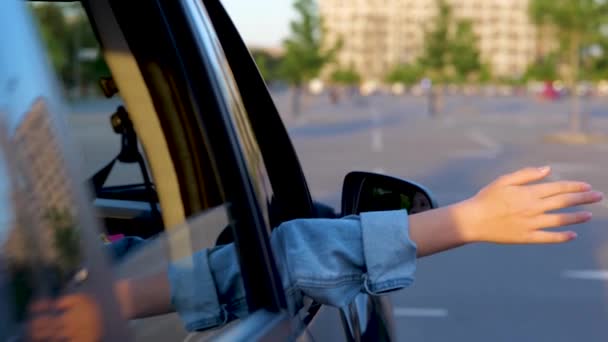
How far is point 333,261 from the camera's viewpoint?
5.88 feet

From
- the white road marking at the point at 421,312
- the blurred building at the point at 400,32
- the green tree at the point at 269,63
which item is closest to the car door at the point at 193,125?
the white road marking at the point at 421,312

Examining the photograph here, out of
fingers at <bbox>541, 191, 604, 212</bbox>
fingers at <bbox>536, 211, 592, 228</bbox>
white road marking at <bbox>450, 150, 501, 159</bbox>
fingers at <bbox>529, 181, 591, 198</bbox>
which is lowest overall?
white road marking at <bbox>450, 150, 501, 159</bbox>

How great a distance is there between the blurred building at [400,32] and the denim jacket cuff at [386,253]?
122m

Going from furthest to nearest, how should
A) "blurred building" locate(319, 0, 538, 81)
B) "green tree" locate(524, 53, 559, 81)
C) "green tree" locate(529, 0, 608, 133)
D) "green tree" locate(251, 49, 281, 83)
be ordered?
1. "blurred building" locate(319, 0, 538, 81)
2. "green tree" locate(524, 53, 559, 81)
3. "green tree" locate(251, 49, 281, 83)
4. "green tree" locate(529, 0, 608, 133)

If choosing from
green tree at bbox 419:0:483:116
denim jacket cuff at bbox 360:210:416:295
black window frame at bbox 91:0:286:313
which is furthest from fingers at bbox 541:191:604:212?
green tree at bbox 419:0:483:116

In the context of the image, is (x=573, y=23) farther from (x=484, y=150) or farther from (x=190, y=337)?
(x=190, y=337)

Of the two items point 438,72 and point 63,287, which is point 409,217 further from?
point 438,72

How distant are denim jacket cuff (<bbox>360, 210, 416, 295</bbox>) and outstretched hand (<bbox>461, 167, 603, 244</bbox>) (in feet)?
0.36

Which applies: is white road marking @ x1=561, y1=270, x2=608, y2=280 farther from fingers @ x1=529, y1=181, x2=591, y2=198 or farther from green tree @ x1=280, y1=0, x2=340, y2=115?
green tree @ x1=280, y1=0, x2=340, y2=115

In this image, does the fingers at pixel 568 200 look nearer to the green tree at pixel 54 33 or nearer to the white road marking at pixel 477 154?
the green tree at pixel 54 33

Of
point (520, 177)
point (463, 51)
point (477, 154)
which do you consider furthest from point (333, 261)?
point (463, 51)

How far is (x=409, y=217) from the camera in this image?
1832mm

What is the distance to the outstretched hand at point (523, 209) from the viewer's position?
1.70 m

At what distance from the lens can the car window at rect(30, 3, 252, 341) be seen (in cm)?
145
